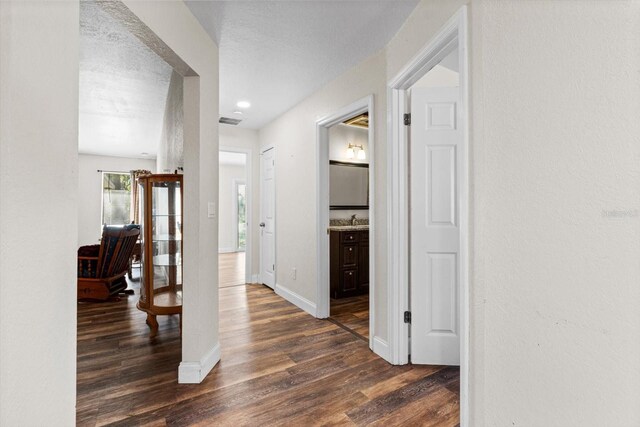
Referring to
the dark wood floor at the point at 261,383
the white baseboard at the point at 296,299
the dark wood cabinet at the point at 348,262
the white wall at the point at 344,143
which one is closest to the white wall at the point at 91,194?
the dark wood floor at the point at 261,383

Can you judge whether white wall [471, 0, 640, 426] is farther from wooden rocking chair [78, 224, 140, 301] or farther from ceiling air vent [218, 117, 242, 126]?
wooden rocking chair [78, 224, 140, 301]

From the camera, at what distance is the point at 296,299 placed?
3693mm

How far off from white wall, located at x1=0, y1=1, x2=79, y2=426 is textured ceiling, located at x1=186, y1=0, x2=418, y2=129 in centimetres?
131

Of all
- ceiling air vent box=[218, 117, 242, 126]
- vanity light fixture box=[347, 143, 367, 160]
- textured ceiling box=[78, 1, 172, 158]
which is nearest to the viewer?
textured ceiling box=[78, 1, 172, 158]

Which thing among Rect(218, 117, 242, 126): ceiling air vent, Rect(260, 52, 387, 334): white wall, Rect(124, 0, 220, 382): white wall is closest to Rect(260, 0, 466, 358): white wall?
Rect(260, 52, 387, 334): white wall

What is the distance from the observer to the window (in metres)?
7.32

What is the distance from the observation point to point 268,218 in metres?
4.55

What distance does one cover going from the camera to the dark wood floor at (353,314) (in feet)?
9.75

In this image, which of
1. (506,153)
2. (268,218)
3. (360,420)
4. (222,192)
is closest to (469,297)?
(506,153)

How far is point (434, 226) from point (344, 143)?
8.57ft

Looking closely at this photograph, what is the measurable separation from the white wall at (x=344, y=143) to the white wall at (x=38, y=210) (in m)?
3.65

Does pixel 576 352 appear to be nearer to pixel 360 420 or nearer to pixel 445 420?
pixel 445 420

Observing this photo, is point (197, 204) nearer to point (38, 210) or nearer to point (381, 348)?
point (38, 210)

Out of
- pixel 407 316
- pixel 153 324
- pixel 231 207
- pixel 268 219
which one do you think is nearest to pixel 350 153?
pixel 268 219
